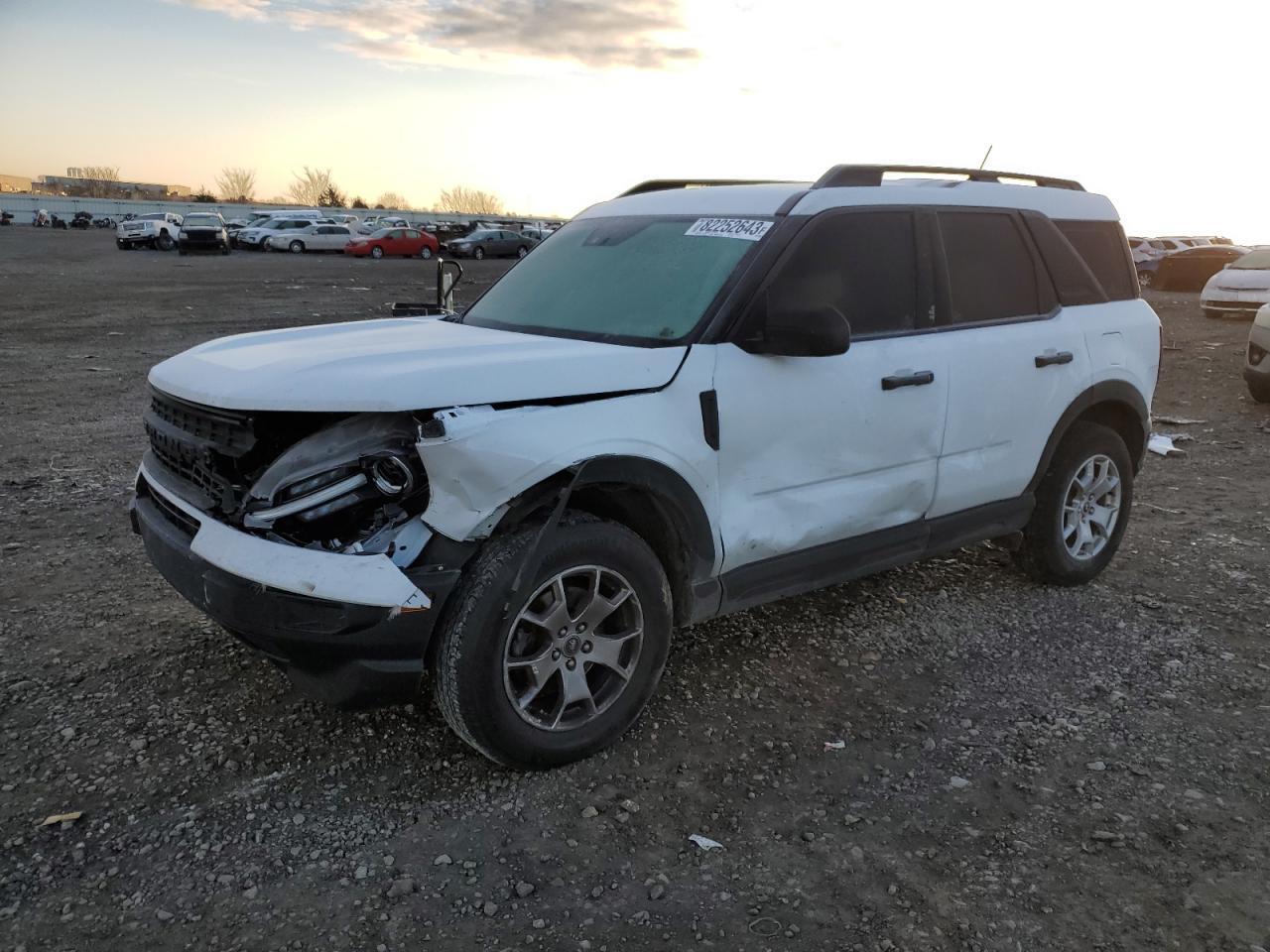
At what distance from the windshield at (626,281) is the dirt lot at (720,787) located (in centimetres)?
144

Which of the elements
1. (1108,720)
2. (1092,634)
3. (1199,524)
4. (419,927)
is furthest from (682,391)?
(1199,524)

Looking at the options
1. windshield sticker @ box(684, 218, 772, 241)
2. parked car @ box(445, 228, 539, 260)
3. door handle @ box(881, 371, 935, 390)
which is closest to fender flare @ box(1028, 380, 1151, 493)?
door handle @ box(881, 371, 935, 390)

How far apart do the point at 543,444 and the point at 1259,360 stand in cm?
933

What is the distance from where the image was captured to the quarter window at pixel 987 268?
4.23 m

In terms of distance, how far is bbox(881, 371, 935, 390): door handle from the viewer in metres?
3.85

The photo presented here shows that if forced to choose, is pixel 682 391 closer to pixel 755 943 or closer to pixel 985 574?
pixel 755 943

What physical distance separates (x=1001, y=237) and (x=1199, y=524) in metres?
2.89

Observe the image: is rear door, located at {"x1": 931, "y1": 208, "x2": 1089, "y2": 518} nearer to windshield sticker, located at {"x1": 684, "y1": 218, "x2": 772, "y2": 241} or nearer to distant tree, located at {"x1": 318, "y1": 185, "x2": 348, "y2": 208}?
windshield sticker, located at {"x1": 684, "y1": 218, "x2": 772, "y2": 241}

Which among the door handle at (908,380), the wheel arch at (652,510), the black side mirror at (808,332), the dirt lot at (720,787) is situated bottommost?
the dirt lot at (720,787)

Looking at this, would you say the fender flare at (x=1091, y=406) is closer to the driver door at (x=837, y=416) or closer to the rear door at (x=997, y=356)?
the rear door at (x=997, y=356)

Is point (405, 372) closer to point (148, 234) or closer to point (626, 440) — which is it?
point (626, 440)

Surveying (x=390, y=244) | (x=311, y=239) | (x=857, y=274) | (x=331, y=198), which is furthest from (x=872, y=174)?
(x=331, y=198)

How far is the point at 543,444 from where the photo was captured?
2.97 meters

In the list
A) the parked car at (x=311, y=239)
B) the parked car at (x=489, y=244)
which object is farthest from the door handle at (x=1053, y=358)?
the parked car at (x=311, y=239)
